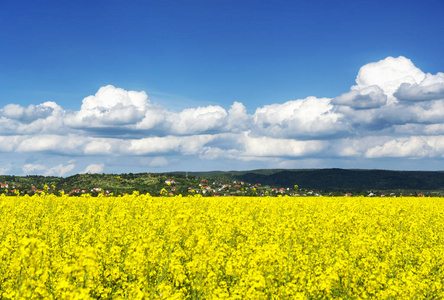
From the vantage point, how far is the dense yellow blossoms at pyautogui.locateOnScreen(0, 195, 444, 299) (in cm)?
678

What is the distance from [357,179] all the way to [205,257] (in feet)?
452

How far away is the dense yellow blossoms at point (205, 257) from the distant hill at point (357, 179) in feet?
352

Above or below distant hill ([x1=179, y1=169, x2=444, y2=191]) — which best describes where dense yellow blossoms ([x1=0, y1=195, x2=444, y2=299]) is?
above

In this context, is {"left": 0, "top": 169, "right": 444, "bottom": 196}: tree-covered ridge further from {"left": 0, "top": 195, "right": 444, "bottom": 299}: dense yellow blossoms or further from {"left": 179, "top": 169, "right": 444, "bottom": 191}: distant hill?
{"left": 0, "top": 195, "right": 444, "bottom": 299}: dense yellow blossoms

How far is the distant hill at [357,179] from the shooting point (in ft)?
393

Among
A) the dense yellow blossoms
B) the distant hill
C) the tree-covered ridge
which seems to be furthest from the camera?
the distant hill

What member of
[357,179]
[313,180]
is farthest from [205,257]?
[357,179]

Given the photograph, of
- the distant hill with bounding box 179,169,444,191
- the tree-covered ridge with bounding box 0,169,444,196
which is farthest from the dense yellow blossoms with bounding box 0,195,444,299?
the distant hill with bounding box 179,169,444,191

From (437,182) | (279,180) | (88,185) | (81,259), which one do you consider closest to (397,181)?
(437,182)

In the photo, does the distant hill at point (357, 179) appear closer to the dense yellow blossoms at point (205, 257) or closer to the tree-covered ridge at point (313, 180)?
the tree-covered ridge at point (313, 180)

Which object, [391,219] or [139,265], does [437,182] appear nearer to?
[391,219]

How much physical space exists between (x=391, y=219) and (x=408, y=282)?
45.0 ft

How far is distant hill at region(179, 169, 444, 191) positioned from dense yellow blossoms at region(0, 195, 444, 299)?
352 ft

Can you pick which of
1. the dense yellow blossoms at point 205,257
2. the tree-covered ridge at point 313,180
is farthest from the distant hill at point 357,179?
the dense yellow blossoms at point 205,257
